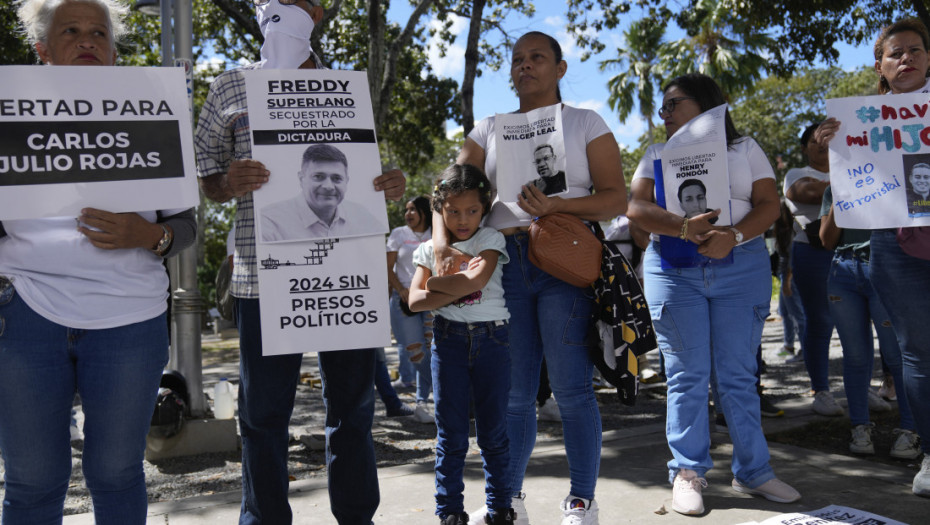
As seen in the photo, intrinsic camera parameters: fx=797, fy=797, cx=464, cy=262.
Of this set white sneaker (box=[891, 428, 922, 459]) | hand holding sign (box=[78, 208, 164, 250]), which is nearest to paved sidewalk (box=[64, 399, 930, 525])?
white sneaker (box=[891, 428, 922, 459])

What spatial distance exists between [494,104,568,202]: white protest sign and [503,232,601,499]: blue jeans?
238 millimetres

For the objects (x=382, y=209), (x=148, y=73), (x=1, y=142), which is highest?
(x=148, y=73)

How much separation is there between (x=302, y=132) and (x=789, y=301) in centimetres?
738

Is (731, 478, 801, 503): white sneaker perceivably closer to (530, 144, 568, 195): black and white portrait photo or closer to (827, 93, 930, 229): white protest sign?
(827, 93, 930, 229): white protest sign

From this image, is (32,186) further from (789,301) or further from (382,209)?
(789,301)

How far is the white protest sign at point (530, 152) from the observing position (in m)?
3.28

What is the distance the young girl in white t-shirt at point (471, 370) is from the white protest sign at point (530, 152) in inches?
6.4

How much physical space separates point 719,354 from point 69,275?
2779 mm

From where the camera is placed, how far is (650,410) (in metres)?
6.81

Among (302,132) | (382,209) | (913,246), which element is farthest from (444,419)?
(913,246)

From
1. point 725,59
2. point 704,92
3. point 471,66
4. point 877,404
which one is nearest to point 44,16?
point 704,92

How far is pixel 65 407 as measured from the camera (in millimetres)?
2375

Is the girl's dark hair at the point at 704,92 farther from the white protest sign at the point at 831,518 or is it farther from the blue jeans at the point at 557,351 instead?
the white protest sign at the point at 831,518

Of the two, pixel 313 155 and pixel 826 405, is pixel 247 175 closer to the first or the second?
pixel 313 155
